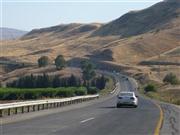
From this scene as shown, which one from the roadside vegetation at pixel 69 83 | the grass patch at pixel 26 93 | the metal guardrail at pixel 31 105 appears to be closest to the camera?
the metal guardrail at pixel 31 105

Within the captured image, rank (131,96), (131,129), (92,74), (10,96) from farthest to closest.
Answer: (92,74) → (10,96) → (131,96) → (131,129)

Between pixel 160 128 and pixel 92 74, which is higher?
pixel 92 74

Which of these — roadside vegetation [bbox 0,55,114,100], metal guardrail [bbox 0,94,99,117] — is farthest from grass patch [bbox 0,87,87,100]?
metal guardrail [bbox 0,94,99,117]

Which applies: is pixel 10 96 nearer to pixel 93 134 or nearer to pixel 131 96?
pixel 131 96

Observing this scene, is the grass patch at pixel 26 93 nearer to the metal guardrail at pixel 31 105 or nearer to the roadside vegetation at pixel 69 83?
the roadside vegetation at pixel 69 83

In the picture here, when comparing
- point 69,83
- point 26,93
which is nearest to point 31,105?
point 26,93

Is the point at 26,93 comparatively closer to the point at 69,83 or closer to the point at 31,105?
the point at 31,105

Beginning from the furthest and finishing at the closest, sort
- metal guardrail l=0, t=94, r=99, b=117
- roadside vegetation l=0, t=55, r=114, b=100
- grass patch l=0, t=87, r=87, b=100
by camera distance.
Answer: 1. roadside vegetation l=0, t=55, r=114, b=100
2. grass patch l=0, t=87, r=87, b=100
3. metal guardrail l=0, t=94, r=99, b=117

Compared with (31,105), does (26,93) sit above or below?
above

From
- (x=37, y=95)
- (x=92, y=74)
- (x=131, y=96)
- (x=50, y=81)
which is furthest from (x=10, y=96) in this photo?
(x=92, y=74)

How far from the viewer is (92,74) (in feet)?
592

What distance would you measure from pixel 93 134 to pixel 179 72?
555 ft

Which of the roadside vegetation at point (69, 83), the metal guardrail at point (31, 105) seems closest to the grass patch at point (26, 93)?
the roadside vegetation at point (69, 83)

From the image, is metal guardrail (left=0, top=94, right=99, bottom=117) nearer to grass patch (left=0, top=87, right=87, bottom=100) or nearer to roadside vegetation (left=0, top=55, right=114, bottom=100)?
grass patch (left=0, top=87, right=87, bottom=100)
